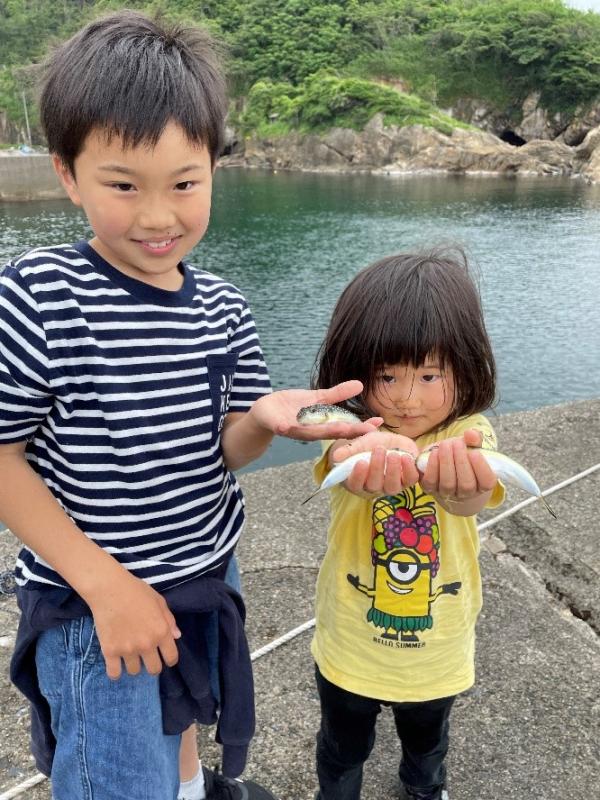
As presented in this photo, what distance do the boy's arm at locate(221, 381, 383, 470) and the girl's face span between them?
23 cm

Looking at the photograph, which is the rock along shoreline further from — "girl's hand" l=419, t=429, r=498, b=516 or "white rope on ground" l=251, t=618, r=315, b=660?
"girl's hand" l=419, t=429, r=498, b=516

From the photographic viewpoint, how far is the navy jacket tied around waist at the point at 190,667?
1.46 meters

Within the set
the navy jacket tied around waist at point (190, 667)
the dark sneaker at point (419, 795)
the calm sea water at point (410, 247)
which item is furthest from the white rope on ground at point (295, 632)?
the calm sea water at point (410, 247)

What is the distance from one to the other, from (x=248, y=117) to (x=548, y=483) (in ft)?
215

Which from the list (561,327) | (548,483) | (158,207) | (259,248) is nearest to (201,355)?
(158,207)

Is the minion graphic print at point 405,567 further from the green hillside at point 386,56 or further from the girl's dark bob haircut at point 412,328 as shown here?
the green hillside at point 386,56

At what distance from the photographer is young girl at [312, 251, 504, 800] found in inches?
67.5

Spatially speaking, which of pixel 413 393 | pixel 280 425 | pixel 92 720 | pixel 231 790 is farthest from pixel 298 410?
pixel 231 790

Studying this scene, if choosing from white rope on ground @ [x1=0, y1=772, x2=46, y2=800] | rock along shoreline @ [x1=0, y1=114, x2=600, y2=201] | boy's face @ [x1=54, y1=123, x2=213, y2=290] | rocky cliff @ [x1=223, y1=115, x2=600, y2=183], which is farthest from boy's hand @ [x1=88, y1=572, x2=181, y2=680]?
rocky cliff @ [x1=223, y1=115, x2=600, y2=183]

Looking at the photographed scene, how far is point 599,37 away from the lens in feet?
187

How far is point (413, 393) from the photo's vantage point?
1708mm

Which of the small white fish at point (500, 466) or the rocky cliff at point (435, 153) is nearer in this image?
the small white fish at point (500, 466)

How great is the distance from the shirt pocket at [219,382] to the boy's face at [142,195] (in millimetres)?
267

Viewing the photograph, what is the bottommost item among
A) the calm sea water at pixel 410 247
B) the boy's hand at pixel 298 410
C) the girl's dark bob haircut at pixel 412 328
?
the calm sea water at pixel 410 247
